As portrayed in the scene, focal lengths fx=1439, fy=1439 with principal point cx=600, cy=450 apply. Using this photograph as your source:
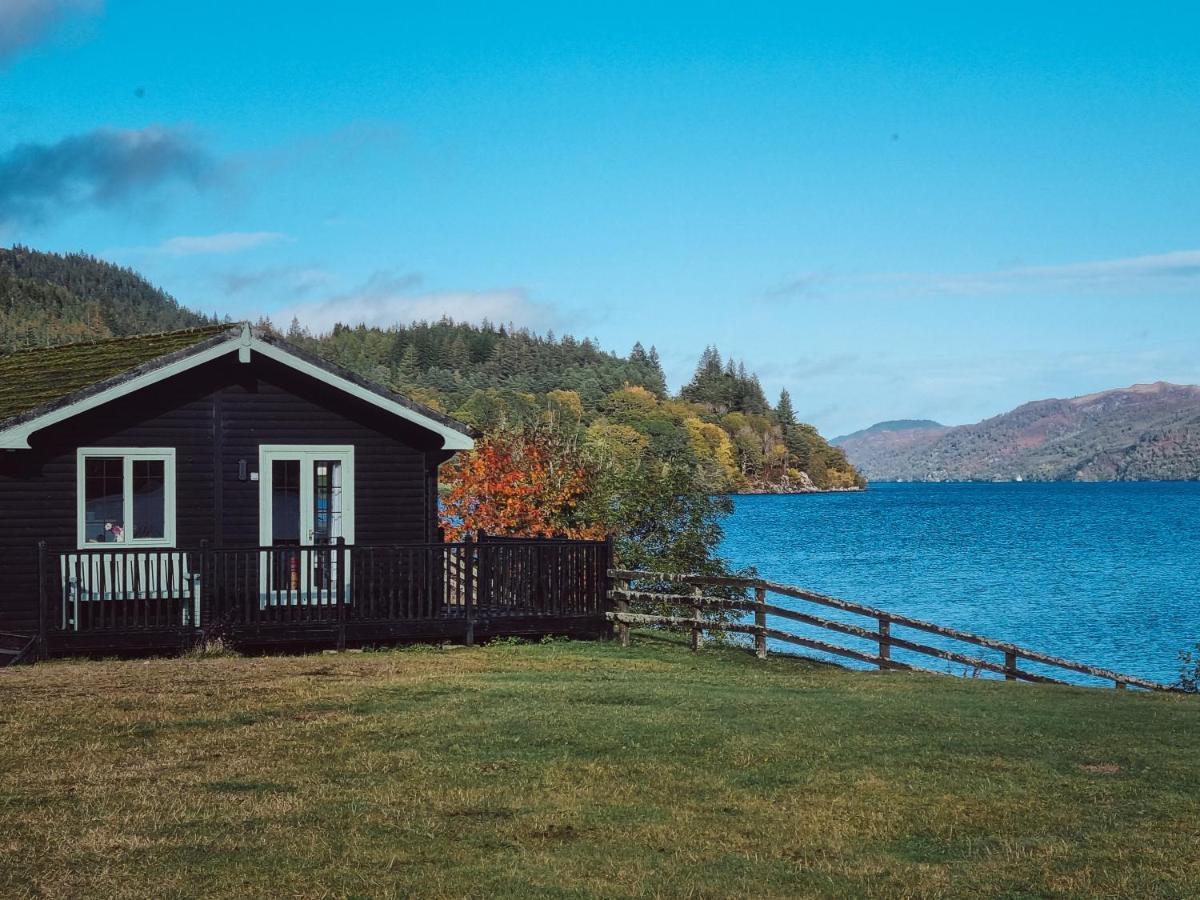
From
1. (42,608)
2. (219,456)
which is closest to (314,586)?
(219,456)

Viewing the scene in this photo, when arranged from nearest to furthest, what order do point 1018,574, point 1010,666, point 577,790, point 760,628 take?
point 577,790 < point 760,628 < point 1010,666 < point 1018,574

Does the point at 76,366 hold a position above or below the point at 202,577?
above

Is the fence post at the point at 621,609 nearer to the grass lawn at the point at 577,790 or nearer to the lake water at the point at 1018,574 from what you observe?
the grass lawn at the point at 577,790

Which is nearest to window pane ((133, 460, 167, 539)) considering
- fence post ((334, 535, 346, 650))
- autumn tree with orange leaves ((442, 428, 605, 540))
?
fence post ((334, 535, 346, 650))

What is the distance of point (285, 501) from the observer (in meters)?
24.0

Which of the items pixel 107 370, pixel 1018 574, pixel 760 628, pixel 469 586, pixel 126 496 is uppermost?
pixel 107 370

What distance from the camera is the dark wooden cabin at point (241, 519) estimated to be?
2138cm

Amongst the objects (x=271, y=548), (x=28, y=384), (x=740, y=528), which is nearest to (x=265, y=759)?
(x=271, y=548)

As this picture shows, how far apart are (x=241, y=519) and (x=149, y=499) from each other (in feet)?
4.81

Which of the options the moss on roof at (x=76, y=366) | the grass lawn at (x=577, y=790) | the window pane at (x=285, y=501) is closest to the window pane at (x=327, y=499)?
the window pane at (x=285, y=501)

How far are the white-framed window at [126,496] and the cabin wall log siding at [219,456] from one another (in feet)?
0.46

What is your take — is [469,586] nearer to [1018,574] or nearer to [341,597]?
[341,597]

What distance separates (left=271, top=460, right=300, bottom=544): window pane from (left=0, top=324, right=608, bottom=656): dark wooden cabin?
0.11 ft

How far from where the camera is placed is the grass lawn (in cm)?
866
